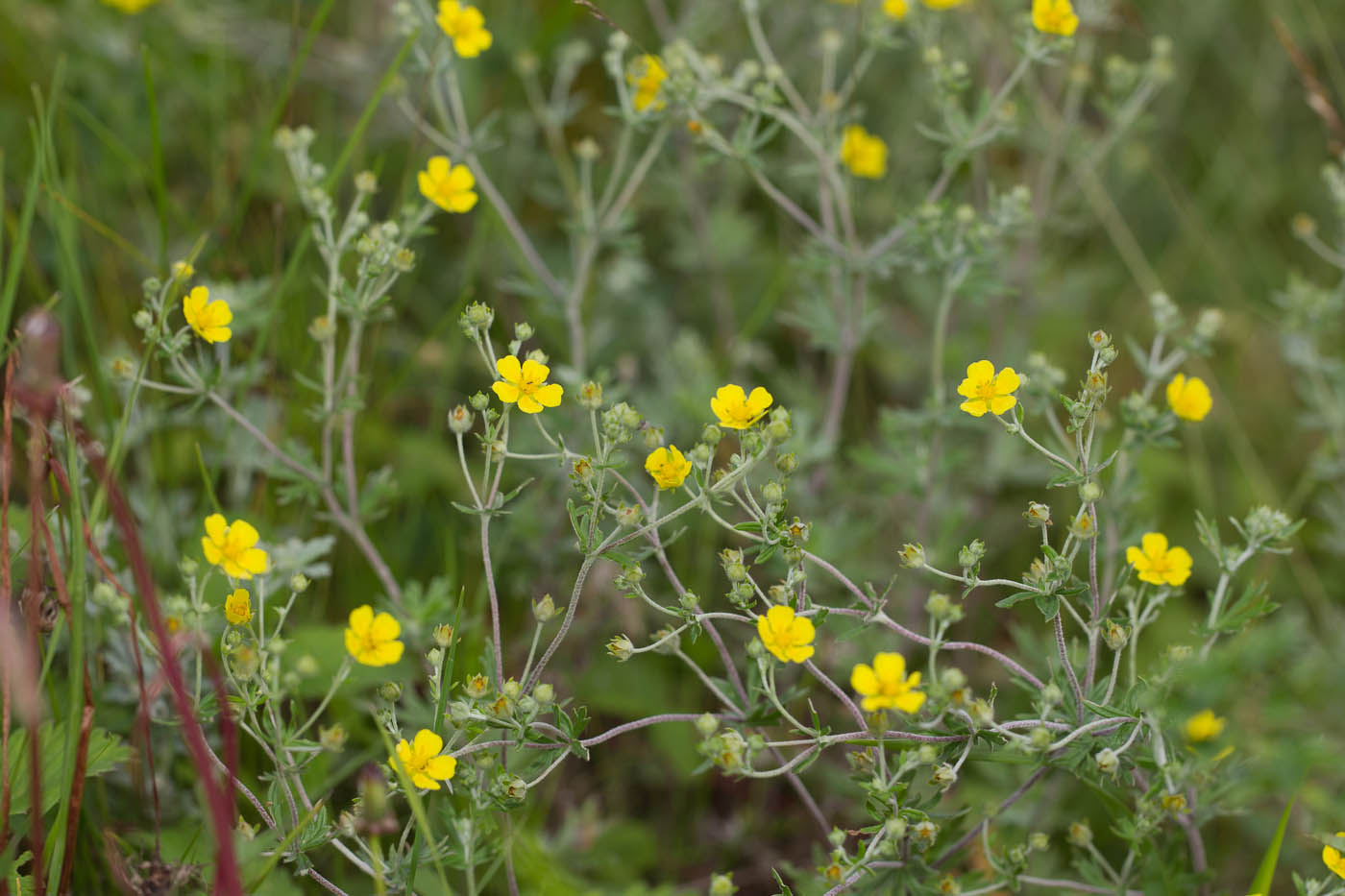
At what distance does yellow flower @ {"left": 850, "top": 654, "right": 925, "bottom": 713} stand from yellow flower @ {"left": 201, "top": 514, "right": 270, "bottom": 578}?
102cm

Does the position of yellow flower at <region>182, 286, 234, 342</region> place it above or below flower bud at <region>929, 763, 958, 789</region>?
above

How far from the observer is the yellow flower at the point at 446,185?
2387mm

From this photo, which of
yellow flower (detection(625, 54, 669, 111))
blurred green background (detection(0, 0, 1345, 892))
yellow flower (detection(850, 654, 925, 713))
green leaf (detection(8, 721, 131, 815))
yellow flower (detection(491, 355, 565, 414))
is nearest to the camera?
yellow flower (detection(850, 654, 925, 713))

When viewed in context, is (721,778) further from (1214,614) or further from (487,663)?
(1214,614)

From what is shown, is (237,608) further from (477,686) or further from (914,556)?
(914,556)

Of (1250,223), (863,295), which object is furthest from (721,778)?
(1250,223)

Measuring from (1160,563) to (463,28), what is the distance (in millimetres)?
1895

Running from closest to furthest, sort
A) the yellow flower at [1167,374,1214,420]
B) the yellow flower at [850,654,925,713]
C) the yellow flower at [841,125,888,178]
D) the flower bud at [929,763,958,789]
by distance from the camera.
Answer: the yellow flower at [850,654,925,713], the flower bud at [929,763,958,789], the yellow flower at [1167,374,1214,420], the yellow flower at [841,125,888,178]

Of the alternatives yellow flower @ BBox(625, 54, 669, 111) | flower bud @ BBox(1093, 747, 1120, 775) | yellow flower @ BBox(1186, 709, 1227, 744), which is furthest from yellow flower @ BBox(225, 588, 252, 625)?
yellow flower @ BBox(1186, 709, 1227, 744)

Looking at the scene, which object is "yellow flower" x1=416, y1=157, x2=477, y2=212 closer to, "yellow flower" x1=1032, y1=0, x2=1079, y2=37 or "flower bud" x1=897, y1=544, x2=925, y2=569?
"flower bud" x1=897, y1=544, x2=925, y2=569

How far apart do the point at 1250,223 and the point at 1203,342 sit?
2600 millimetres

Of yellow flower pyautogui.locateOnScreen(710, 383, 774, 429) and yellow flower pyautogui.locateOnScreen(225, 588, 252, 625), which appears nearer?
yellow flower pyautogui.locateOnScreen(225, 588, 252, 625)

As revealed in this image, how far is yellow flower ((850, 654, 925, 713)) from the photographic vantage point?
5.52 feet

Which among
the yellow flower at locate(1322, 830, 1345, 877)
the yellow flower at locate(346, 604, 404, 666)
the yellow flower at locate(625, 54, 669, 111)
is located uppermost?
the yellow flower at locate(625, 54, 669, 111)
